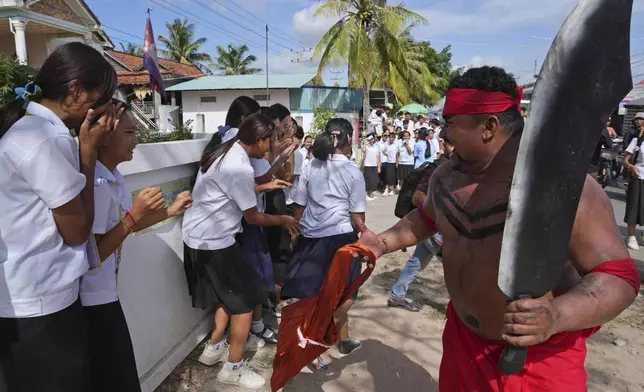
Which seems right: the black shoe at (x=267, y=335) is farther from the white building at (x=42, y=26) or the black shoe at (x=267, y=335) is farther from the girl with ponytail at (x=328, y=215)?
the white building at (x=42, y=26)

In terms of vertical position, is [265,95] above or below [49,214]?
above

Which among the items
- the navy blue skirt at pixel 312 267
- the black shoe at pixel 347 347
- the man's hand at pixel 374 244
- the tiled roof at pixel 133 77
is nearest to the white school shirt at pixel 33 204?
the man's hand at pixel 374 244

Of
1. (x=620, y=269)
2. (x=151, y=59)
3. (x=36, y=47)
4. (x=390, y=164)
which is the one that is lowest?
(x=390, y=164)

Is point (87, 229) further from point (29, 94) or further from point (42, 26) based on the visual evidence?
point (42, 26)

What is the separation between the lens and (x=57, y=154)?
1402 mm

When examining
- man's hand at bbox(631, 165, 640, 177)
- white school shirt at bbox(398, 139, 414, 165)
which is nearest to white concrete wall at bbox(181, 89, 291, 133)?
white school shirt at bbox(398, 139, 414, 165)

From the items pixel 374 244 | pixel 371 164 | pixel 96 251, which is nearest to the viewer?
pixel 96 251

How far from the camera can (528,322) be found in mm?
1160

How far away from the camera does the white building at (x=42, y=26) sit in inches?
539

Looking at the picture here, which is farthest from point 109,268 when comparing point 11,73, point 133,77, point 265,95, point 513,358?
point 265,95

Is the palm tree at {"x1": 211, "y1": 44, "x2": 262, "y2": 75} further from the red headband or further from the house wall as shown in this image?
the red headband

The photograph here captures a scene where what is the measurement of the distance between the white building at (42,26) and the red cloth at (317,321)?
14689 millimetres

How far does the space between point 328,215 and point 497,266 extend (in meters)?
1.92

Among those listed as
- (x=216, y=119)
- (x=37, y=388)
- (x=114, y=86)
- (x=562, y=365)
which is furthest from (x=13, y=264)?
(x=216, y=119)
